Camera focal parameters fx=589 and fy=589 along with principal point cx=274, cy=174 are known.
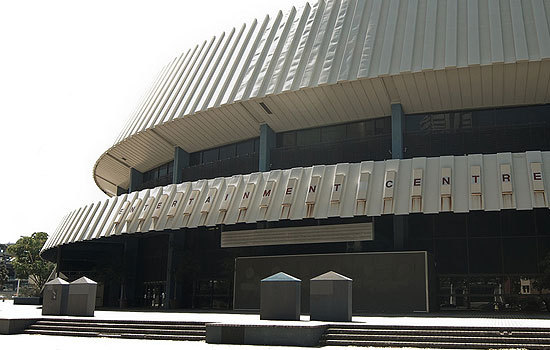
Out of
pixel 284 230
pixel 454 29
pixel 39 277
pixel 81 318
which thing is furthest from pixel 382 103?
pixel 39 277

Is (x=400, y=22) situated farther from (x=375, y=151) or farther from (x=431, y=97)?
(x=375, y=151)

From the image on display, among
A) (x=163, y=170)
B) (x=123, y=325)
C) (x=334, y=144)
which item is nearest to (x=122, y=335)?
(x=123, y=325)

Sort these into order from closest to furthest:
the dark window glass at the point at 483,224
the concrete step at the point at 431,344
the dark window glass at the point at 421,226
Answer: the concrete step at the point at 431,344, the dark window glass at the point at 483,224, the dark window glass at the point at 421,226

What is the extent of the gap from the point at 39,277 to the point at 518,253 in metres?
67.3

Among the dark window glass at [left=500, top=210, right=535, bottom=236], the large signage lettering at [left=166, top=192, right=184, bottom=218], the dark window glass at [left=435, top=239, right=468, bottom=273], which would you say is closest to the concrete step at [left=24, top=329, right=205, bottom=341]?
the large signage lettering at [left=166, top=192, right=184, bottom=218]

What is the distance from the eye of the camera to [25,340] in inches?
672

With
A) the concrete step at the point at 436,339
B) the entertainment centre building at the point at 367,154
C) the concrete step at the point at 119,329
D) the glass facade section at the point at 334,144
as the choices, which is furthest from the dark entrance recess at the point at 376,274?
the concrete step at the point at 119,329

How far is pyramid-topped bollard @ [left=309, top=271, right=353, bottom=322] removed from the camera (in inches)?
716

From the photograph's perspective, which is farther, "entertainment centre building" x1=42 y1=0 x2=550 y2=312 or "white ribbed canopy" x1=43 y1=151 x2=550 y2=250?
"entertainment centre building" x1=42 y1=0 x2=550 y2=312

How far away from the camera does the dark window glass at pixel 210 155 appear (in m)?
36.2

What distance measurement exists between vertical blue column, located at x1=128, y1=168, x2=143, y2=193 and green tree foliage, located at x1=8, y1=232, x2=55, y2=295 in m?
40.5

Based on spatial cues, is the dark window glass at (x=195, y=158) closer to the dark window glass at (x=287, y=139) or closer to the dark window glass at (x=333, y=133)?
the dark window glass at (x=287, y=139)

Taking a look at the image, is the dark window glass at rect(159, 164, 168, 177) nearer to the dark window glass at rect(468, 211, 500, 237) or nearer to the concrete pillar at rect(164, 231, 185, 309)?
→ the concrete pillar at rect(164, 231, 185, 309)

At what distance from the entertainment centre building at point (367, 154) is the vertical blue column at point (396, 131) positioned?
61 mm
